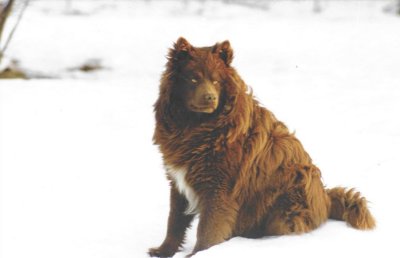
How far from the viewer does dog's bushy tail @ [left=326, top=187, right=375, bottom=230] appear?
5.48 meters

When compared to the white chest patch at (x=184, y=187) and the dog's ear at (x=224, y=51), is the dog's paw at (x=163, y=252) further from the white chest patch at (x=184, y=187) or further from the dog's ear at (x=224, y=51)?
the dog's ear at (x=224, y=51)

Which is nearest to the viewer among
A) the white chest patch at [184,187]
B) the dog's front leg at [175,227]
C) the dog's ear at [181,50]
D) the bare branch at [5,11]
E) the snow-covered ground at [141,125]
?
the dog's ear at [181,50]

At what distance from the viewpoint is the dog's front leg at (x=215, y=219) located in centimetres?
532

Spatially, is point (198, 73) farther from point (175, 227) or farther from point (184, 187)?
point (175, 227)

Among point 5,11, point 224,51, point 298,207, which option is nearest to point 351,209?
point 298,207

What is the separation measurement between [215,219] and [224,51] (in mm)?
1467

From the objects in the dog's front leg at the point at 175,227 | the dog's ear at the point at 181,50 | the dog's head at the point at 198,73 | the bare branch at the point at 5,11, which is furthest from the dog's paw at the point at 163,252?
the bare branch at the point at 5,11

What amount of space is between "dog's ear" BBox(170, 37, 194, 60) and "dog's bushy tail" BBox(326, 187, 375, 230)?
196cm

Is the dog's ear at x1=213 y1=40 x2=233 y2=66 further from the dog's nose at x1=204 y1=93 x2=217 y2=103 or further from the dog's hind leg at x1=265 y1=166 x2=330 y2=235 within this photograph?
the dog's hind leg at x1=265 y1=166 x2=330 y2=235

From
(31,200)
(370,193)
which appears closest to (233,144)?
(370,193)

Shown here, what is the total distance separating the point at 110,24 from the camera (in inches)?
829

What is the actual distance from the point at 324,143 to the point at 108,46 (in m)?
9.60

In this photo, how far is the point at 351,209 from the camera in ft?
18.4

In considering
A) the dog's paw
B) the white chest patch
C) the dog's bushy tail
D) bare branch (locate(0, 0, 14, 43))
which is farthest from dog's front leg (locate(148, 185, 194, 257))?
bare branch (locate(0, 0, 14, 43))
